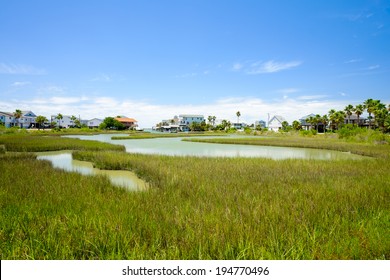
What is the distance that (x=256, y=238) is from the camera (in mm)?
3789

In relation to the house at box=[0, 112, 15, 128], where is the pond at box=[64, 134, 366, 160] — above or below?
below

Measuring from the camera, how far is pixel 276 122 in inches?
4296

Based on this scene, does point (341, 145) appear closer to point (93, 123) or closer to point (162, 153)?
point (162, 153)

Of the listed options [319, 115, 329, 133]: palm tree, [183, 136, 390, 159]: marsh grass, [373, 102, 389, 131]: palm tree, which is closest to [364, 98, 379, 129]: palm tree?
[373, 102, 389, 131]: palm tree

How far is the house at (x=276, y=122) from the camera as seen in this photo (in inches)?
4205

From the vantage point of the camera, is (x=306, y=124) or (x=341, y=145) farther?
(x=306, y=124)

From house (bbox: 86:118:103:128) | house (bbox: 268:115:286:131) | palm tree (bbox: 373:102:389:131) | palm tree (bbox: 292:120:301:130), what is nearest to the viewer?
palm tree (bbox: 373:102:389:131)

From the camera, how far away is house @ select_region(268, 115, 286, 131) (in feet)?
350

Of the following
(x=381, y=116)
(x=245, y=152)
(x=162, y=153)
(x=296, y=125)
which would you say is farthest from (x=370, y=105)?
(x=162, y=153)

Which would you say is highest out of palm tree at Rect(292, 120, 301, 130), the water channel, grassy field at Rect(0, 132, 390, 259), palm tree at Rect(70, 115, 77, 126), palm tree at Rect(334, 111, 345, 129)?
palm tree at Rect(70, 115, 77, 126)

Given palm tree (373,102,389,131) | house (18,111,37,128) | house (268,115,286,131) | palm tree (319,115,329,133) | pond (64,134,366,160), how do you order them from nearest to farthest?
pond (64,134,366,160), palm tree (373,102,389,131), palm tree (319,115,329,133), house (18,111,37,128), house (268,115,286,131)

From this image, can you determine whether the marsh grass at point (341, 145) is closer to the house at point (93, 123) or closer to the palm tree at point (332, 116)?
the palm tree at point (332, 116)

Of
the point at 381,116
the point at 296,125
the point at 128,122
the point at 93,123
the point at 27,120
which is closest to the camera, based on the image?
the point at 381,116

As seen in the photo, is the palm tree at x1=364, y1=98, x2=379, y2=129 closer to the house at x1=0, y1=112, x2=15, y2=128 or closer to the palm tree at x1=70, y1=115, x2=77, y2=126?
the palm tree at x1=70, y1=115, x2=77, y2=126
